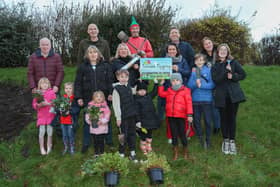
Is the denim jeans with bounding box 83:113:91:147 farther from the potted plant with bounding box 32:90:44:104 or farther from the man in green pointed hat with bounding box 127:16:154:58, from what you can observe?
the man in green pointed hat with bounding box 127:16:154:58

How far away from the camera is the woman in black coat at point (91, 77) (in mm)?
5316

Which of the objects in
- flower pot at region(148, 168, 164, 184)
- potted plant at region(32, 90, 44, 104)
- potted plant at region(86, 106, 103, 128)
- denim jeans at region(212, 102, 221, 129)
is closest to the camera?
flower pot at region(148, 168, 164, 184)

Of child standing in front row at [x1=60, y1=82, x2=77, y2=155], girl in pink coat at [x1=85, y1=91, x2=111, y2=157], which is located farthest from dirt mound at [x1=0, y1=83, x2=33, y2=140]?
girl in pink coat at [x1=85, y1=91, x2=111, y2=157]

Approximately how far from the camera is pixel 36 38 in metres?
12.9

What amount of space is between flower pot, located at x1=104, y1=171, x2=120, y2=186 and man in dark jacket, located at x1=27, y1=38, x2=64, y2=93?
2210 millimetres

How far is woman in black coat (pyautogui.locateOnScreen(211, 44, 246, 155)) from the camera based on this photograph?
5281mm

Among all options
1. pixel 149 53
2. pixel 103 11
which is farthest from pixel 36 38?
pixel 149 53

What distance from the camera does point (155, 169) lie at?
4598mm

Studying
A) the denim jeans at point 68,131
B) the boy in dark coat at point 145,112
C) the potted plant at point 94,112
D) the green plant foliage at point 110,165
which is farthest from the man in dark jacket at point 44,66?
the green plant foliage at point 110,165

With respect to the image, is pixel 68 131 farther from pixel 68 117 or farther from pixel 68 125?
pixel 68 117

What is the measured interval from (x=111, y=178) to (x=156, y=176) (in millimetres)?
746

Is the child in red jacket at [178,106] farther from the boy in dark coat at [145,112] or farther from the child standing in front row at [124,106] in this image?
the child standing in front row at [124,106]

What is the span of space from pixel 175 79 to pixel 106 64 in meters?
1.40

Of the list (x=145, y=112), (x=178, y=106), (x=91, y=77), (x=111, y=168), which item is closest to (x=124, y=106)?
(x=145, y=112)
